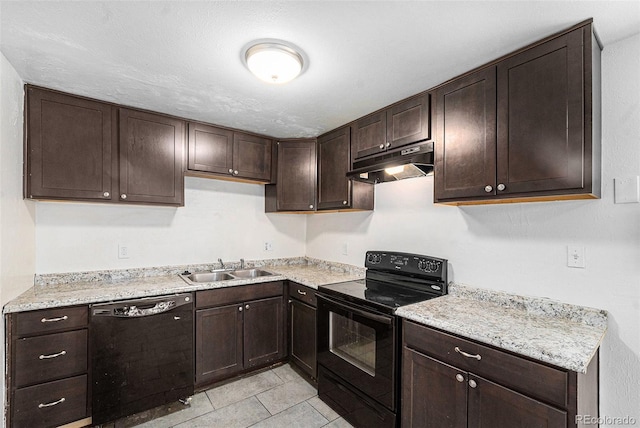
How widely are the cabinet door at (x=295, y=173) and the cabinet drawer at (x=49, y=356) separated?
1.98 metres

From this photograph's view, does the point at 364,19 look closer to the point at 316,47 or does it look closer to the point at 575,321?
the point at 316,47

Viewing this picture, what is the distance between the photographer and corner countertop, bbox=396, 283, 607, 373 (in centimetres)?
124

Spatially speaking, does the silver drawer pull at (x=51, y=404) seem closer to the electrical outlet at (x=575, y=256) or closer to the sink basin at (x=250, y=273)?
the sink basin at (x=250, y=273)

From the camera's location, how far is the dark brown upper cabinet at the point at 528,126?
1.39m

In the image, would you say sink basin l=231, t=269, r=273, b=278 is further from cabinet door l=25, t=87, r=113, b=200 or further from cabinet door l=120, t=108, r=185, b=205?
cabinet door l=25, t=87, r=113, b=200

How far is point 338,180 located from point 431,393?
188 cm

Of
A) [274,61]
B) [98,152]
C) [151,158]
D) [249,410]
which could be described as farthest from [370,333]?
[98,152]

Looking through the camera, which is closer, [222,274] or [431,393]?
[431,393]

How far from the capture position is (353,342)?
2.17 meters

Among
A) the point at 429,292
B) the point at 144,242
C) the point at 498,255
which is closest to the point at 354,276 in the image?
the point at 429,292

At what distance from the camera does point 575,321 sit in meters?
1.60

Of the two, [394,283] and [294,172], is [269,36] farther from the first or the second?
[394,283]

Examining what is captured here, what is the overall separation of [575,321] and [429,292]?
84 cm

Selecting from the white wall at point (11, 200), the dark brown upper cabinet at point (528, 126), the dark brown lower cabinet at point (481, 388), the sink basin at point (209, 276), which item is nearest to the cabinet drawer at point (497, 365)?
the dark brown lower cabinet at point (481, 388)
